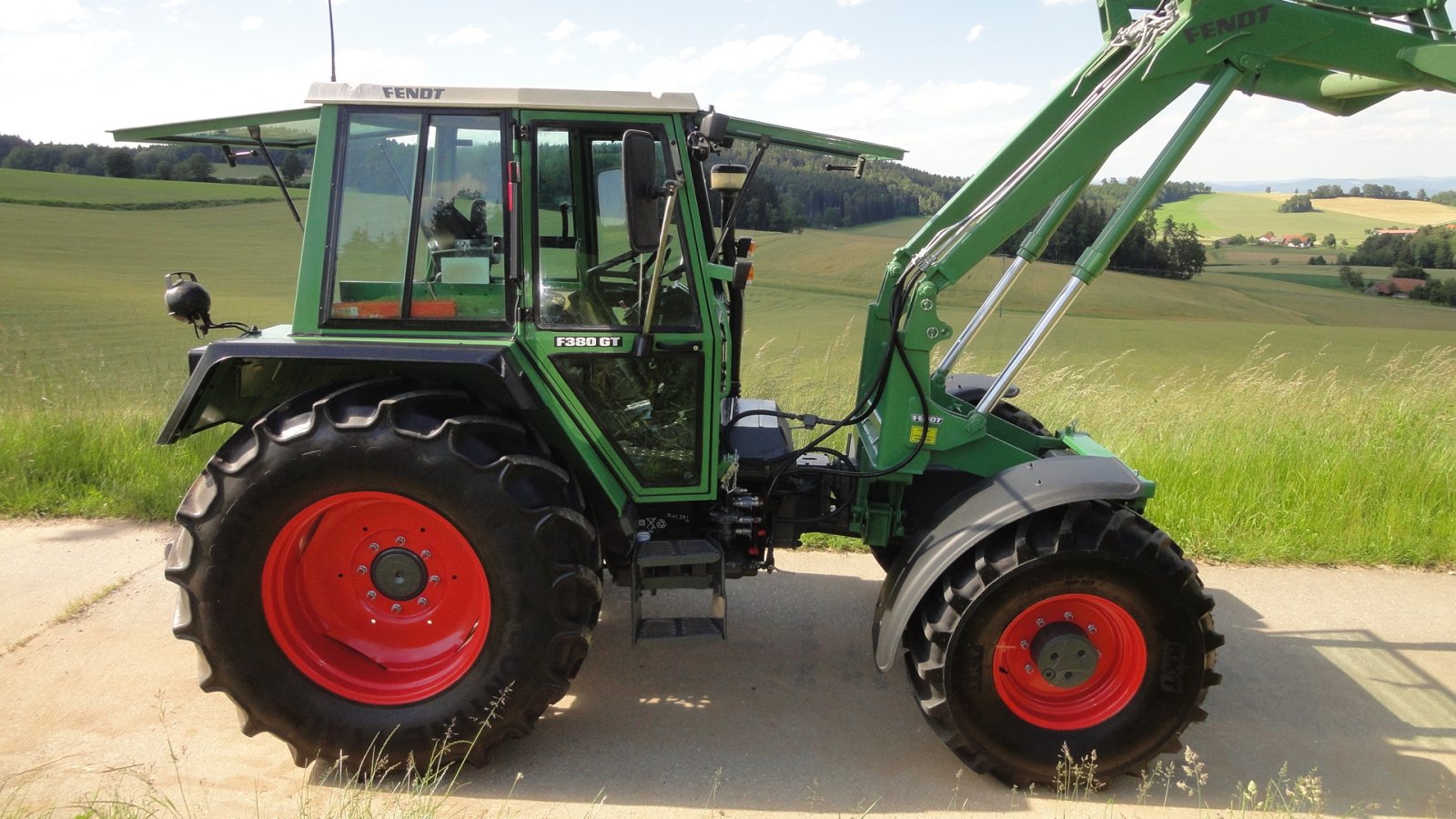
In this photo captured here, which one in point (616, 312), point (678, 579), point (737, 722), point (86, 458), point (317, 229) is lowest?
point (737, 722)

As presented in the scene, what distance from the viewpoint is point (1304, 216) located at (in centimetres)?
2791

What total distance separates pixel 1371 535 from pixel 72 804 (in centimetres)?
649

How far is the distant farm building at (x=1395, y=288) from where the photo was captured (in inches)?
790

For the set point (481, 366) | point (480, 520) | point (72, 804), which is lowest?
point (72, 804)

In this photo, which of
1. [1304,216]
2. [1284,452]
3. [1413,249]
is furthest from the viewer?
[1304,216]

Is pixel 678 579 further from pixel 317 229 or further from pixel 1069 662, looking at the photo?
pixel 317 229

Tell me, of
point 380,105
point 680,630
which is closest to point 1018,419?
point 680,630

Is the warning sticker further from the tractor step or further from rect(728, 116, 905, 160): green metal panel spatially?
rect(728, 116, 905, 160): green metal panel

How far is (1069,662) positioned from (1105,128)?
6.35ft

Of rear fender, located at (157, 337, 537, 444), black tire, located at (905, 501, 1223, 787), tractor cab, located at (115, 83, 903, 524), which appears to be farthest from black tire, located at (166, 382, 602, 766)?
black tire, located at (905, 501, 1223, 787)

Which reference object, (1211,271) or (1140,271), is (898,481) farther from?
(1211,271)

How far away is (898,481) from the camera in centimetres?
361

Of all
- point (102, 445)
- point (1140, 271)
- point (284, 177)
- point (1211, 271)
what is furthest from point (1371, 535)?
point (1211, 271)

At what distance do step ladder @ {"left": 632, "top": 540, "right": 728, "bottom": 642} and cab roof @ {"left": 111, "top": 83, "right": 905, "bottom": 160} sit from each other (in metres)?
1.62
